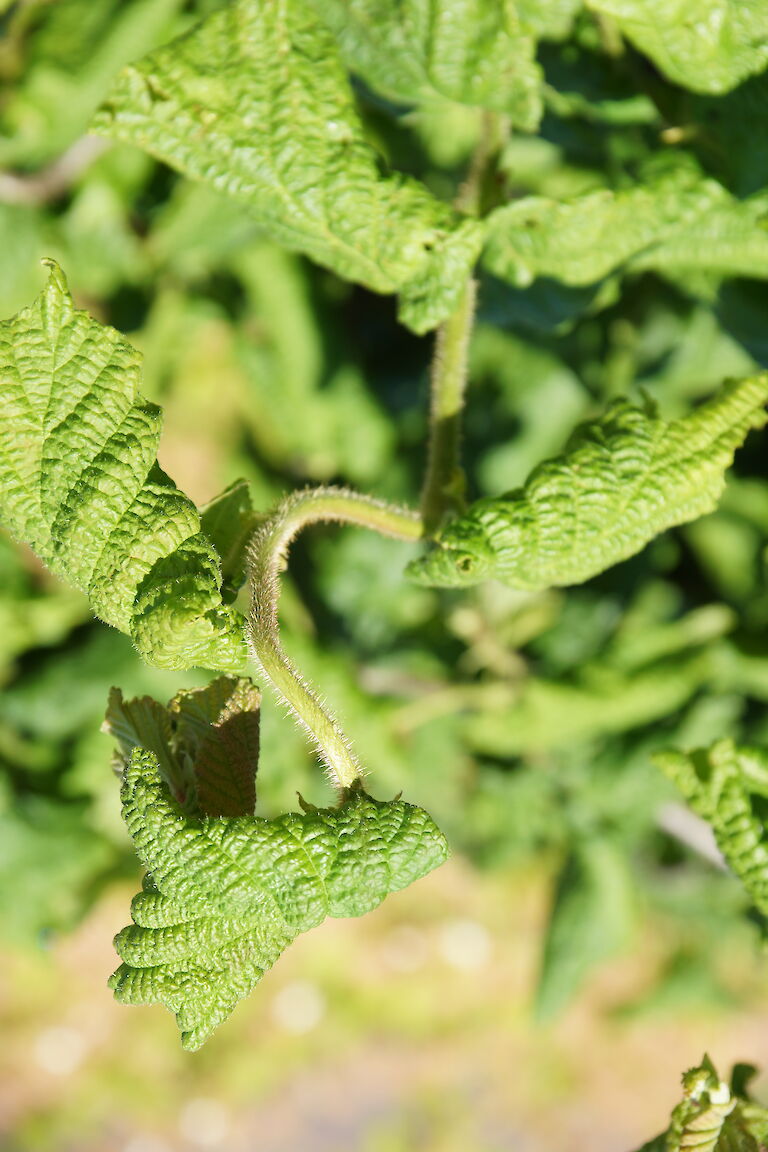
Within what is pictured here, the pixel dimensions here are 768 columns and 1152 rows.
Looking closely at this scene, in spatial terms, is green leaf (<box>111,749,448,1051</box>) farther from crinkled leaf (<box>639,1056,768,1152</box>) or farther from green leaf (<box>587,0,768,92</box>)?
green leaf (<box>587,0,768,92</box>)

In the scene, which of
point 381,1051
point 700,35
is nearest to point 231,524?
point 700,35

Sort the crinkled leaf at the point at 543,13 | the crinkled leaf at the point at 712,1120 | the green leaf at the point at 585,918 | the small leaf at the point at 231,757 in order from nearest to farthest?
1. the small leaf at the point at 231,757
2. the crinkled leaf at the point at 712,1120
3. the crinkled leaf at the point at 543,13
4. the green leaf at the point at 585,918

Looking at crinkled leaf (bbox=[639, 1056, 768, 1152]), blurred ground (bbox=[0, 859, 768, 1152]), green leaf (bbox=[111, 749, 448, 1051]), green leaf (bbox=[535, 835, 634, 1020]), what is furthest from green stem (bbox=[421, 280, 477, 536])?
blurred ground (bbox=[0, 859, 768, 1152])

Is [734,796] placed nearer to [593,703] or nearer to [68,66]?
[593,703]

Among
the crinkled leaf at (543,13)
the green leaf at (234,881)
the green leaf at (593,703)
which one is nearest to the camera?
the green leaf at (234,881)

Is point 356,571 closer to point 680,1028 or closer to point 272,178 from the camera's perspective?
point 272,178

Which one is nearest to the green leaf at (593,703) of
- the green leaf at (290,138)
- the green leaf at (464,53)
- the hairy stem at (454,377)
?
the hairy stem at (454,377)

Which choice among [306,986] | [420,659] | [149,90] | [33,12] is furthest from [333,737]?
[306,986]

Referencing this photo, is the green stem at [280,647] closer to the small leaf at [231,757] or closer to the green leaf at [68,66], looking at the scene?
the small leaf at [231,757]
